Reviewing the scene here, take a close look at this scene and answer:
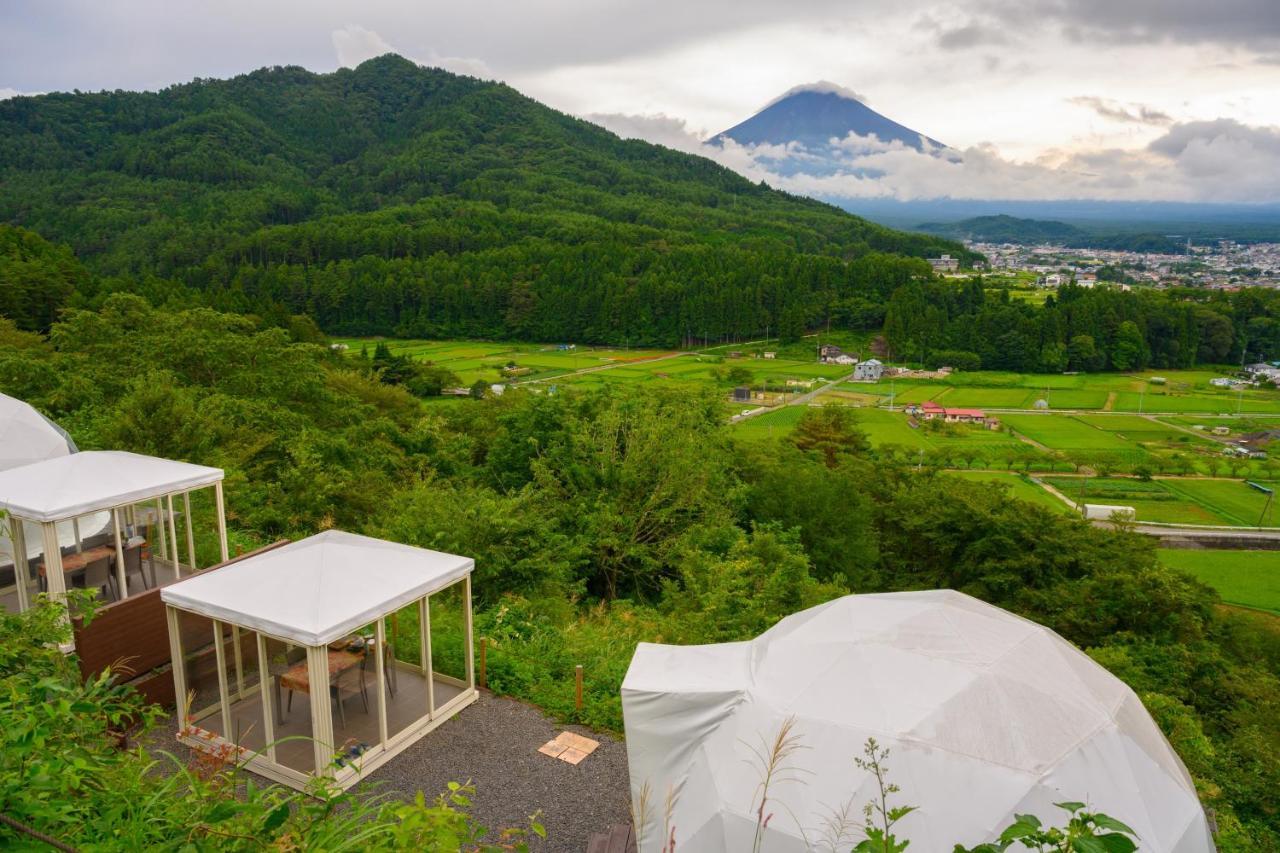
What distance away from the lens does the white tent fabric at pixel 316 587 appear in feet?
23.3

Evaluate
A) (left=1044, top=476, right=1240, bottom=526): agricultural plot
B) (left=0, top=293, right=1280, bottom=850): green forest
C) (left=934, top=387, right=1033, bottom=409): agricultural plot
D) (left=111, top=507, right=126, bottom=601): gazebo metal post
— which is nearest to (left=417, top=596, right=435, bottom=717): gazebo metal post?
(left=0, top=293, right=1280, bottom=850): green forest

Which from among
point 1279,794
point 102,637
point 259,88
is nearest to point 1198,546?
point 1279,794

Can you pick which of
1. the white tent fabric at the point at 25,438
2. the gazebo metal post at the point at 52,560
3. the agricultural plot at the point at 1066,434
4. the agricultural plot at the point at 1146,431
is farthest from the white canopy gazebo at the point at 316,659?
the agricultural plot at the point at 1146,431

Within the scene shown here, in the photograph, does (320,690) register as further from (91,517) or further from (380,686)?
(91,517)

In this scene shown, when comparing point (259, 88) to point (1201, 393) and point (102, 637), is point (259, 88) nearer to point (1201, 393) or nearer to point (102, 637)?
point (1201, 393)

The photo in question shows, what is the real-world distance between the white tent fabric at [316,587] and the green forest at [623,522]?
203 centimetres

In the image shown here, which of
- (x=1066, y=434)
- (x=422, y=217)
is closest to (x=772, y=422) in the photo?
(x=1066, y=434)

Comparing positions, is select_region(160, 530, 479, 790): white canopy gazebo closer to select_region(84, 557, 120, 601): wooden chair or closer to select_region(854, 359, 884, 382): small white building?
select_region(84, 557, 120, 601): wooden chair

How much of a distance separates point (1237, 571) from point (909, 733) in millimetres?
39834

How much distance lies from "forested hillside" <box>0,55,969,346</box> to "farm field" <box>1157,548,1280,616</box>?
51936mm

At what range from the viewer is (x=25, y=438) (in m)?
12.5

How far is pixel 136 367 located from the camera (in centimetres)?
2183

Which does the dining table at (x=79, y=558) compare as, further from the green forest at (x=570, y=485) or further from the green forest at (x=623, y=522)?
the green forest at (x=623, y=522)

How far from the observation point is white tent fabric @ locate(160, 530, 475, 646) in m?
7.09
